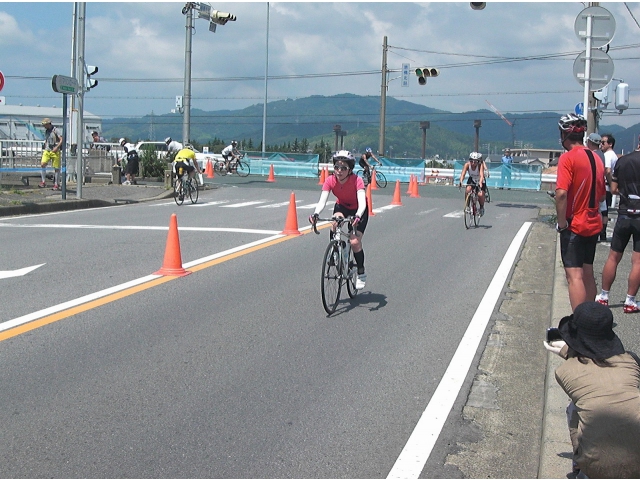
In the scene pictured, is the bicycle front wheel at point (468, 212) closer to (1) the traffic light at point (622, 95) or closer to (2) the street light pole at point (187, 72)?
(1) the traffic light at point (622, 95)

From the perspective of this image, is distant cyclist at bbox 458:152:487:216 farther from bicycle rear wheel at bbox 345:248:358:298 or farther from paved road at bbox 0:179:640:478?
bicycle rear wheel at bbox 345:248:358:298

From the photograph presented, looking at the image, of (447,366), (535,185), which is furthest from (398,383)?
(535,185)

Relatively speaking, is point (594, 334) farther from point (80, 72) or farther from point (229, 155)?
point (229, 155)

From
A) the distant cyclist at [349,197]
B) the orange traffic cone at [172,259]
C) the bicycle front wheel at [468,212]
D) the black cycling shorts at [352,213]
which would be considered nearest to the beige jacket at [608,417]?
the distant cyclist at [349,197]

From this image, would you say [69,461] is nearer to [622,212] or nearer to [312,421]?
[312,421]

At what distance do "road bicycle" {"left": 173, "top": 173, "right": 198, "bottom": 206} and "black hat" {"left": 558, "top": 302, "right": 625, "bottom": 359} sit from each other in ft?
59.9

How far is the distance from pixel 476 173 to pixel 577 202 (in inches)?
452

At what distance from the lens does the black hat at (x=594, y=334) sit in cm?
407

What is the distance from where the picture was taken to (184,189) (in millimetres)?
21938

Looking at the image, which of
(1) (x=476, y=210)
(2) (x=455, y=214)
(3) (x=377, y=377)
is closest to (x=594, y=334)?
(3) (x=377, y=377)

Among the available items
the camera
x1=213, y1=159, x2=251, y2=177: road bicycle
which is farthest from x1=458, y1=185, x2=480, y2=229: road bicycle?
x1=213, y1=159, x2=251, y2=177: road bicycle

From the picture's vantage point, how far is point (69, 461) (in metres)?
4.47

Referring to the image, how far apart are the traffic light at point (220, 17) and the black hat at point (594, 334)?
27221 millimetres

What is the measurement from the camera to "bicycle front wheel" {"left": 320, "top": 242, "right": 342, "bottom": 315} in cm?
830
